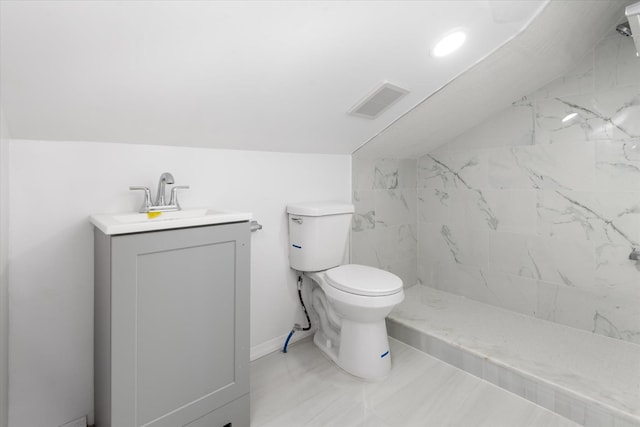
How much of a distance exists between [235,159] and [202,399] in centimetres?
120

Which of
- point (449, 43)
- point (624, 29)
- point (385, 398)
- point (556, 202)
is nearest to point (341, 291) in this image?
point (385, 398)

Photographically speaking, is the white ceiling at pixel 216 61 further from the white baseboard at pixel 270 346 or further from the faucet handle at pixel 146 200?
the white baseboard at pixel 270 346

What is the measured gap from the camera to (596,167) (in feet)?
7.08

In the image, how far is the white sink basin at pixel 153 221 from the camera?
118cm

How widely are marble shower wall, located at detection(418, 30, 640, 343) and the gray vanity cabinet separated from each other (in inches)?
56.8

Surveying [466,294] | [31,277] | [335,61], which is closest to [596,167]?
[466,294]

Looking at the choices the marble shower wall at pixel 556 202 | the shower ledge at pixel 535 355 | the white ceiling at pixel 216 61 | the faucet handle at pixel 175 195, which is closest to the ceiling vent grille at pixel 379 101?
the white ceiling at pixel 216 61

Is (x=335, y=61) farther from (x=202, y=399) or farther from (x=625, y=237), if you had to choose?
(x=625, y=237)

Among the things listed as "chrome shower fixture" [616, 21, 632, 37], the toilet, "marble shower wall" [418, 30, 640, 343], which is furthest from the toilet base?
"chrome shower fixture" [616, 21, 632, 37]

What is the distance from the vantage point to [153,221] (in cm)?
126

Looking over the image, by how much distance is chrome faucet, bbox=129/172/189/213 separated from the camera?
60.7 inches

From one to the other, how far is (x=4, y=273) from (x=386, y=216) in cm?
234

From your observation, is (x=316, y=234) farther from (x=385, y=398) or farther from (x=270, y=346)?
(x=385, y=398)

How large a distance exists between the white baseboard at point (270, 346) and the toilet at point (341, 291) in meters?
0.14
